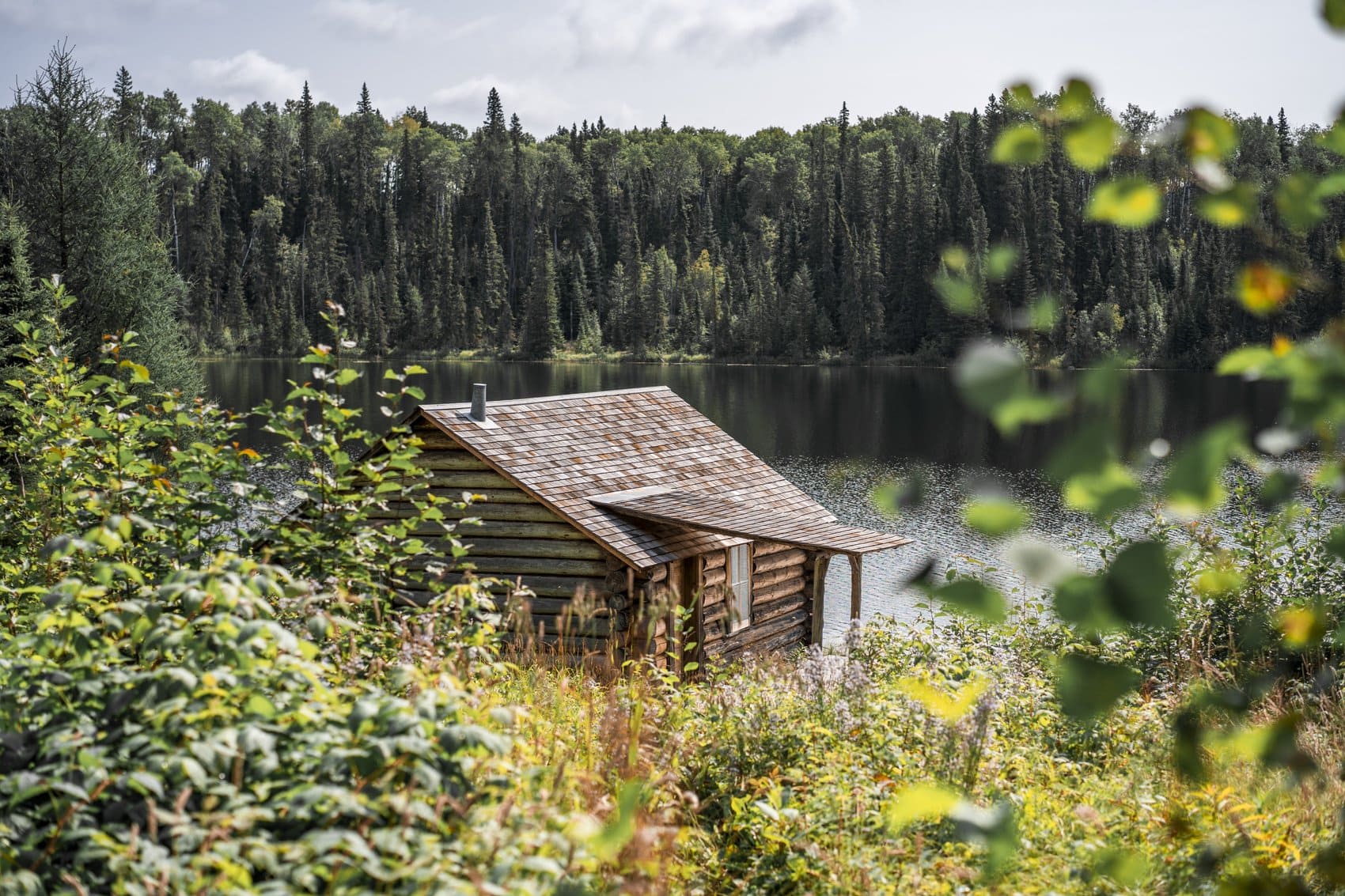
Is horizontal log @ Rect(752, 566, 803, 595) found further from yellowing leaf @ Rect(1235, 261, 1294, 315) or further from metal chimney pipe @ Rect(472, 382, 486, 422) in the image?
yellowing leaf @ Rect(1235, 261, 1294, 315)

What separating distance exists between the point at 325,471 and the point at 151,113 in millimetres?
115196

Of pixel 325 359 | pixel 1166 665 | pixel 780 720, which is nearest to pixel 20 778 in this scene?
pixel 325 359

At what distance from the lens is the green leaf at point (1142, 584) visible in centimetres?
110

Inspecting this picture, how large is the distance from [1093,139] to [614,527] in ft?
37.6

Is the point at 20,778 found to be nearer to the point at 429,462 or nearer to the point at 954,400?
the point at 429,462

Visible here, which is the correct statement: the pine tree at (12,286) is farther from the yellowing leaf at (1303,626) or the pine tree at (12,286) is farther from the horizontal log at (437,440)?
the yellowing leaf at (1303,626)

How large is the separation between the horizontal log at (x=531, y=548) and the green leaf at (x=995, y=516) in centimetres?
1164

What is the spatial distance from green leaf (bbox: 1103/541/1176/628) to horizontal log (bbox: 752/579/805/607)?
13.3 meters

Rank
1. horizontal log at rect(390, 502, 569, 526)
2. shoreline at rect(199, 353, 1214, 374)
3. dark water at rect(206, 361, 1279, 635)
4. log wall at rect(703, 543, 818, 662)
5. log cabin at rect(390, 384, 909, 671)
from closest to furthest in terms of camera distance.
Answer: log cabin at rect(390, 384, 909, 671)
horizontal log at rect(390, 502, 569, 526)
log wall at rect(703, 543, 818, 662)
dark water at rect(206, 361, 1279, 635)
shoreline at rect(199, 353, 1214, 374)

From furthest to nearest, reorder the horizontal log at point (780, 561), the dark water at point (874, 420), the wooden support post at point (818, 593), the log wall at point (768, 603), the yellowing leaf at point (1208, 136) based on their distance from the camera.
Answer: the dark water at point (874, 420)
the wooden support post at point (818, 593)
the horizontal log at point (780, 561)
the log wall at point (768, 603)
the yellowing leaf at point (1208, 136)

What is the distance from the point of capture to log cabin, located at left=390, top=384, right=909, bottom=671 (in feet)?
41.1

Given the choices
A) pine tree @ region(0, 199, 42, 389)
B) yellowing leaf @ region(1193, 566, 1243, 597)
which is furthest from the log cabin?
yellowing leaf @ region(1193, 566, 1243, 597)

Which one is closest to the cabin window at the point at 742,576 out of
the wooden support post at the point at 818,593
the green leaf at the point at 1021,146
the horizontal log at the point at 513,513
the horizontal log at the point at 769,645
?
the horizontal log at the point at 769,645

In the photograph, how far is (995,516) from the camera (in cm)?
116
